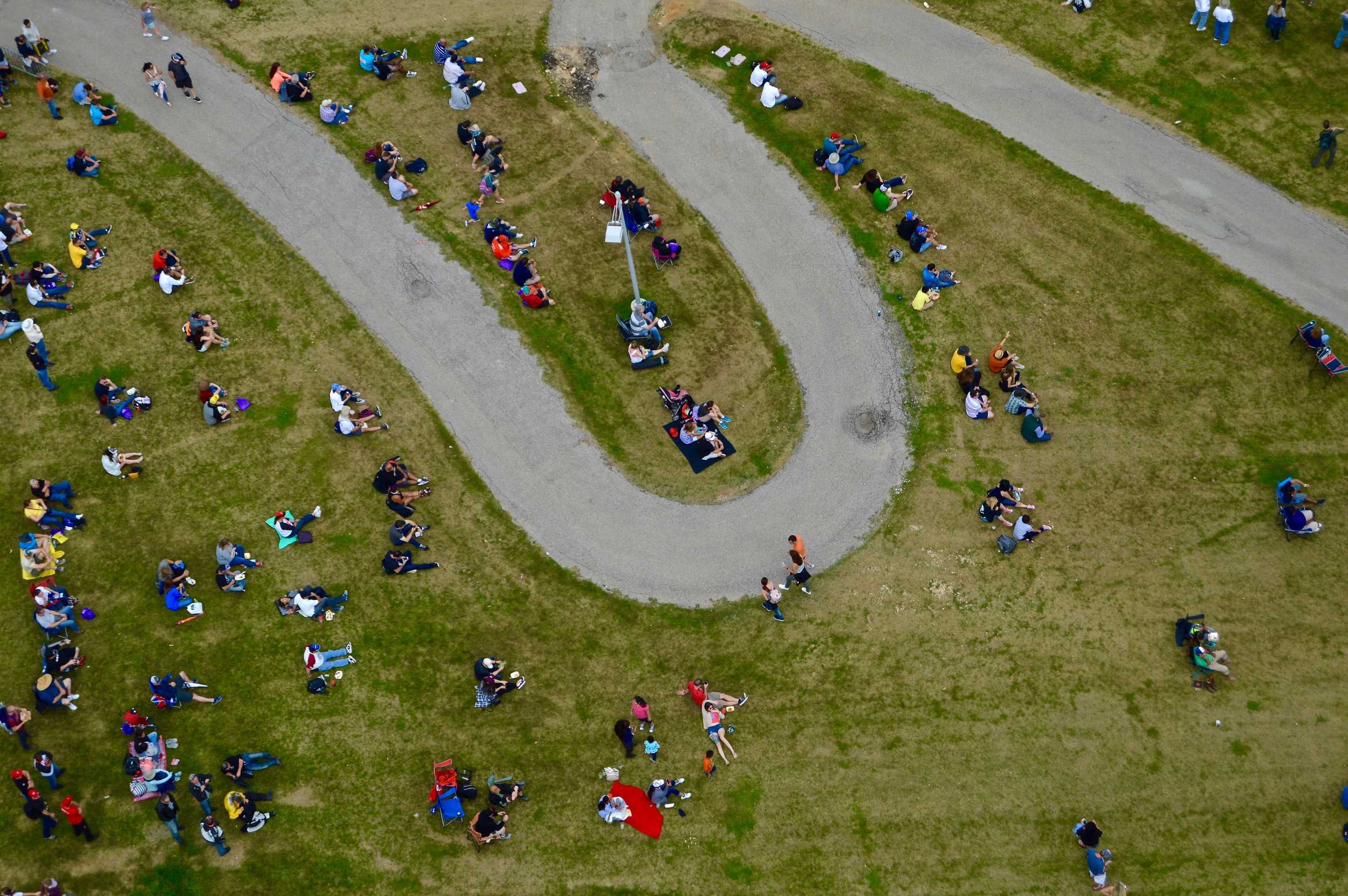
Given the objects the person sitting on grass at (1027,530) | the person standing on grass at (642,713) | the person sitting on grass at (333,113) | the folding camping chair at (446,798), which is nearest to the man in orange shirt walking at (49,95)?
the person sitting on grass at (333,113)

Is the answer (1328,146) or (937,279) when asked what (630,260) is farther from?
(1328,146)

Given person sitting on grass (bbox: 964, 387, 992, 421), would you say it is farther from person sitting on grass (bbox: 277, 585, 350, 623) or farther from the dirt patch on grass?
person sitting on grass (bbox: 277, 585, 350, 623)

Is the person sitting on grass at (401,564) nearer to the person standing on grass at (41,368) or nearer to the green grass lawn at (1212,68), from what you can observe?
the person standing on grass at (41,368)

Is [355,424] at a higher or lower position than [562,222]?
lower

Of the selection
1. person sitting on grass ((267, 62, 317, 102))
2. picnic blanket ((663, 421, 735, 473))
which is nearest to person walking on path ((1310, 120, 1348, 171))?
picnic blanket ((663, 421, 735, 473))

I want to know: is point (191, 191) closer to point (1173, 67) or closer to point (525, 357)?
point (525, 357)

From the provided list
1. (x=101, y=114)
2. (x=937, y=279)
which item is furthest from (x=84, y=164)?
(x=937, y=279)

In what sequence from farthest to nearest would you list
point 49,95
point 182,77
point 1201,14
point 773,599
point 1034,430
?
point 1201,14, point 182,77, point 49,95, point 1034,430, point 773,599
